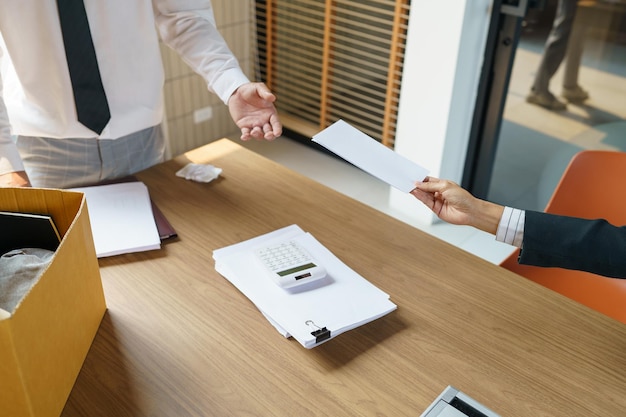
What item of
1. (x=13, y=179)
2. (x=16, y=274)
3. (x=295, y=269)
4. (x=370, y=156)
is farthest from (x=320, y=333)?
(x=13, y=179)

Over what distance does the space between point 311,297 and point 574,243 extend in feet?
1.81

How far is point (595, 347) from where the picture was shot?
1.12 m

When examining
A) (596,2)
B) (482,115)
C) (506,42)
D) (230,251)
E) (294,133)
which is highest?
(596,2)

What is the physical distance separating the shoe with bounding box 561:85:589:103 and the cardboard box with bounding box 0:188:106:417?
258 centimetres

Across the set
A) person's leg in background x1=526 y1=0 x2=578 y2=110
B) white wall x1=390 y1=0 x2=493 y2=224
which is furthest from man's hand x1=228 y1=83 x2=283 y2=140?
person's leg in background x1=526 y1=0 x2=578 y2=110

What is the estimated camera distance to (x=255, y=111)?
152 cm

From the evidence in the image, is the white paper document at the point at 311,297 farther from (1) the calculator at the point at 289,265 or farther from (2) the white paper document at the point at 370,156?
(2) the white paper document at the point at 370,156

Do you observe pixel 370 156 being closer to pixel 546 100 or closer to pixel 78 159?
pixel 78 159

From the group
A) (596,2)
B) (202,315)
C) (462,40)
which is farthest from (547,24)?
(202,315)

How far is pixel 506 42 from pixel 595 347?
76.6 inches

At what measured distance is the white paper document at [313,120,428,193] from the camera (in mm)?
1217

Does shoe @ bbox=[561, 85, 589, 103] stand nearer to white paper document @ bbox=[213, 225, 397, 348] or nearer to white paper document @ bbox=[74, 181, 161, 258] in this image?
white paper document @ bbox=[213, 225, 397, 348]

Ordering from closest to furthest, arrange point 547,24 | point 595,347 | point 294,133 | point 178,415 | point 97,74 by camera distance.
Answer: point 178,415
point 595,347
point 97,74
point 547,24
point 294,133

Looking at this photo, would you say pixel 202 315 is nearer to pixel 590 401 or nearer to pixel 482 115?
pixel 590 401
